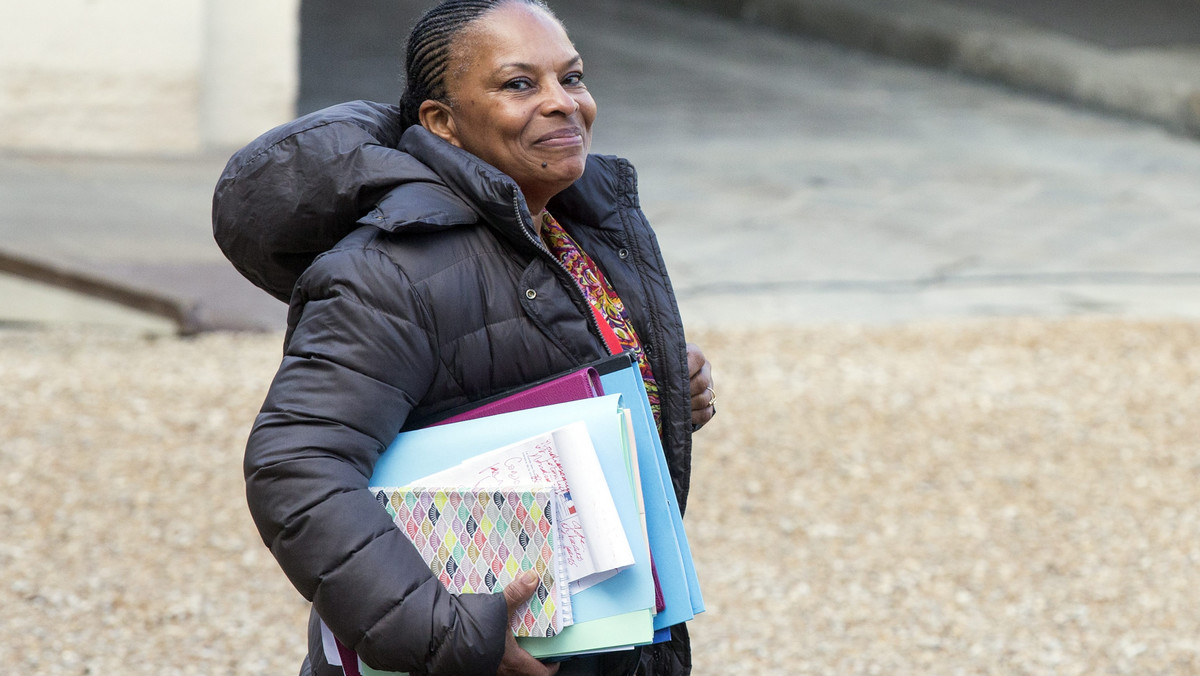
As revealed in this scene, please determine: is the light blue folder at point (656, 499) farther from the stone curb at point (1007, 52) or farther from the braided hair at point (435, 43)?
the stone curb at point (1007, 52)

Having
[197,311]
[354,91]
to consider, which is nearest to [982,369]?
[197,311]

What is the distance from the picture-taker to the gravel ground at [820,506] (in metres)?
3.93

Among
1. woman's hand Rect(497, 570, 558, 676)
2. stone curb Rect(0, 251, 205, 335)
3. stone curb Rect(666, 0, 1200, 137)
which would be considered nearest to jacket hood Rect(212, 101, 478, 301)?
woman's hand Rect(497, 570, 558, 676)

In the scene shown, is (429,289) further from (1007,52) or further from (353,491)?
(1007,52)

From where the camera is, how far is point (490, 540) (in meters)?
1.63

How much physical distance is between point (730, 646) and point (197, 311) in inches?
131

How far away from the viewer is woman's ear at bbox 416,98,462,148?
183cm

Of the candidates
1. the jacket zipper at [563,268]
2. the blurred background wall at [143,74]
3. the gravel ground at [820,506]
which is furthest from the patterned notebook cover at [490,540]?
the blurred background wall at [143,74]

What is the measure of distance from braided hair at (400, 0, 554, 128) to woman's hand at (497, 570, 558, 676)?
0.64m

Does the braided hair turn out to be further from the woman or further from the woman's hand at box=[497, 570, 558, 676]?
the woman's hand at box=[497, 570, 558, 676]

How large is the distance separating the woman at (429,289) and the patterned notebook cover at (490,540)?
3cm

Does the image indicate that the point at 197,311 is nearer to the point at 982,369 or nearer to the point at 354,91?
the point at 982,369

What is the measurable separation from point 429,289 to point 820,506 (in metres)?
3.36

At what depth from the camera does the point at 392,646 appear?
61.6 inches
